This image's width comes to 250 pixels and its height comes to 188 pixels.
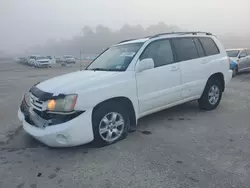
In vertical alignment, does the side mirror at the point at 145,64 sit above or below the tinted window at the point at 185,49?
below

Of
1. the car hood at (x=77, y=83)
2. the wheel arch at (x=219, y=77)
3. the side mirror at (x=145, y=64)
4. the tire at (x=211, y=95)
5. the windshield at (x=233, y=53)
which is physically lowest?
the tire at (x=211, y=95)

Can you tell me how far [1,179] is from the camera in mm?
2920

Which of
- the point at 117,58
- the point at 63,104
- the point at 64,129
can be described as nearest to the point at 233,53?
the point at 117,58

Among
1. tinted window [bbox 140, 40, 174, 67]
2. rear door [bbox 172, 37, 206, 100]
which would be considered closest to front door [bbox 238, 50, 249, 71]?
rear door [bbox 172, 37, 206, 100]

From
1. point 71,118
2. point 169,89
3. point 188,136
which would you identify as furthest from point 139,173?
point 169,89

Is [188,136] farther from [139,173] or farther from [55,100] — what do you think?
[55,100]

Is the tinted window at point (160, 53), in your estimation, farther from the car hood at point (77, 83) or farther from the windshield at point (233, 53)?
the windshield at point (233, 53)

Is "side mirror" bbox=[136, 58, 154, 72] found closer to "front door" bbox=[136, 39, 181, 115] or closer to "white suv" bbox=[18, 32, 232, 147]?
"white suv" bbox=[18, 32, 232, 147]

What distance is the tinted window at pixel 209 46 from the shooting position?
17.6ft

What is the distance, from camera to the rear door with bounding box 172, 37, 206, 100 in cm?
476

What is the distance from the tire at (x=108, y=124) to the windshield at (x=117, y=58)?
759mm

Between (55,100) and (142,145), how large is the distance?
156cm

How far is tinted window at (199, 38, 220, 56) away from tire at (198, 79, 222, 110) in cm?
67

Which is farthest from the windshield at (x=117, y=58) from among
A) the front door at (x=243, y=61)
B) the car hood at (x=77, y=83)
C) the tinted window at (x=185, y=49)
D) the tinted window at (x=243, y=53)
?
the tinted window at (x=243, y=53)
